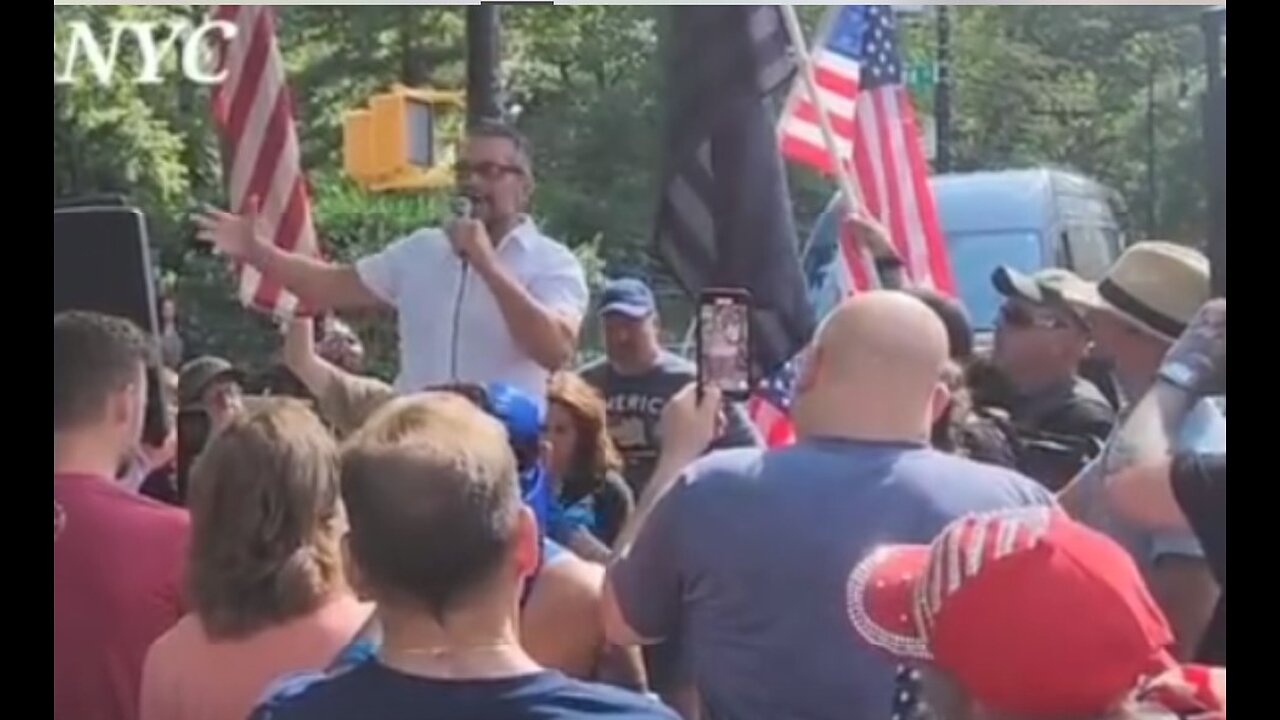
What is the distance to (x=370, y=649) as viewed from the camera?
2926 mm

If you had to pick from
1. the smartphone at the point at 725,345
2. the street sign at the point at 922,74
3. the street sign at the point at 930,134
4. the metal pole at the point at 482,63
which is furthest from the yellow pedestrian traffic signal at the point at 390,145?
the street sign at the point at 930,134

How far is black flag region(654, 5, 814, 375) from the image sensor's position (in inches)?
192

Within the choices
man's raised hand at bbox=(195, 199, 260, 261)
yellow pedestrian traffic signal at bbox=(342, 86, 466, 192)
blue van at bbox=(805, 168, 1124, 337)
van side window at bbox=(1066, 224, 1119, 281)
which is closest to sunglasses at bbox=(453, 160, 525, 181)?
man's raised hand at bbox=(195, 199, 260, 261)

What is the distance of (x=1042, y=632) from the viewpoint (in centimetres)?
209

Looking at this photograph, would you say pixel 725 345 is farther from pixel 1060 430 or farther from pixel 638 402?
pixel 638 402

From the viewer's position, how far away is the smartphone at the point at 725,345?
4008 millimetres

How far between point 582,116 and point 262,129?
39.8 ft

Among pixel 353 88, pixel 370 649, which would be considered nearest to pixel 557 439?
pixel 370 649

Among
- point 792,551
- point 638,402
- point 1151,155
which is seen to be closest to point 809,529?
point 792,551

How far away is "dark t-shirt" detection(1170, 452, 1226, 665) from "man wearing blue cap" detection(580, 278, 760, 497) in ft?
8.89

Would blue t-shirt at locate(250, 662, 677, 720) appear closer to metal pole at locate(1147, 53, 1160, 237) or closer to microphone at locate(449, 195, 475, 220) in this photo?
microphone at locate(449, 195, 475, 220)

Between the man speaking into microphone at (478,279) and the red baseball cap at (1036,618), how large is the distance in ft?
8.19

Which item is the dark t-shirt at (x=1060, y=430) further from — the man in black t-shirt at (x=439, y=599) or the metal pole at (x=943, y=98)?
the metal pole at (x=943, y=98)
